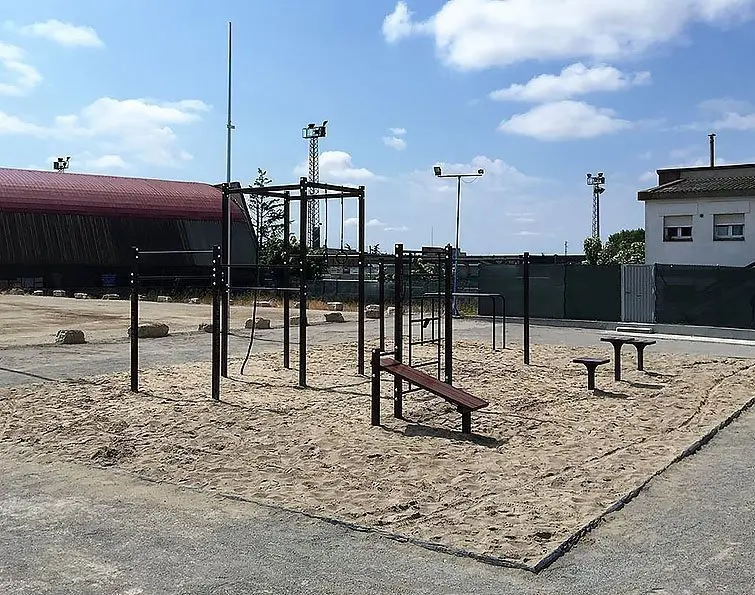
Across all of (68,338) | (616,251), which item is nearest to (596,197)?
(616,251)

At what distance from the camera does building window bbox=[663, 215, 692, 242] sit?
99.0ft

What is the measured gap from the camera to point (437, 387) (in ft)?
28.5

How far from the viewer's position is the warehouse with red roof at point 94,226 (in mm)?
40375

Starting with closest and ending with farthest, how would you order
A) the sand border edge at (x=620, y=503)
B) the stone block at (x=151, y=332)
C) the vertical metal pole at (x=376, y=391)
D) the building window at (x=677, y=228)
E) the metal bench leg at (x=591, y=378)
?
the sand border edge at (x=620, y=503) < the vertical metal pole at (x=376, y=391) < the metal bench leg at (x=591, y=378) < the stone block at (x=151, y=332) < the building window at (x=677, y=228)

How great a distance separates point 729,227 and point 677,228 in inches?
70.8

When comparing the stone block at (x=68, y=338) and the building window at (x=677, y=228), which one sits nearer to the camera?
the stone block at (x=68, y=338)

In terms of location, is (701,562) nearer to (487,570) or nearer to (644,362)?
(487,570)

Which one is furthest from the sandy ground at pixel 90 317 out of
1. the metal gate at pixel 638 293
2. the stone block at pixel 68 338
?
the metal gate at pixel 638 293

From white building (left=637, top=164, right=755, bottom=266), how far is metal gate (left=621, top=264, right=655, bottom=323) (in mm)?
7864

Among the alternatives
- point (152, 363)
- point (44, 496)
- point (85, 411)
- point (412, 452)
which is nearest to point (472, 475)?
point (412, 452)

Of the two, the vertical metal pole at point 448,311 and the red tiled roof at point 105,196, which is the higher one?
the red tiled roof at point 105,196

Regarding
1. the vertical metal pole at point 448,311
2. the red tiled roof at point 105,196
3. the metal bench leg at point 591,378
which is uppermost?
the red tiled roof at point 105,196

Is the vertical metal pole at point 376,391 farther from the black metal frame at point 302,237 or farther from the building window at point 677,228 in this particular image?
the building window at point 677,228

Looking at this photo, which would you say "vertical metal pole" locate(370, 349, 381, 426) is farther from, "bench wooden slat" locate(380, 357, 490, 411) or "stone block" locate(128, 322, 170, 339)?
"stone block" locate(128, 322, 170, 339)
